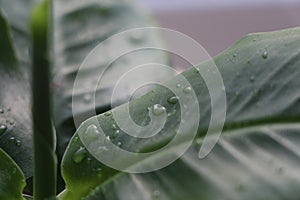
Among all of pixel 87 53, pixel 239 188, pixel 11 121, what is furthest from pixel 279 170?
pixel 87 53

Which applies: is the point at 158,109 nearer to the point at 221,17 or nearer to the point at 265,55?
the point at 265,55

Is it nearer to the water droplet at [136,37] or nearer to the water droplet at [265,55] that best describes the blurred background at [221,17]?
the water droplet at [136,37]

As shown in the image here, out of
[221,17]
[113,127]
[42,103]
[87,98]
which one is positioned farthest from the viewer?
[221,17]

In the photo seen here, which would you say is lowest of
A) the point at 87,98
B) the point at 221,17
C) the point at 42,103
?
the point at 221,17

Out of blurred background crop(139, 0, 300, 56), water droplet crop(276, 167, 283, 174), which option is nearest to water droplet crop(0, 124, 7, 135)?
A: water droplet crop(276, 167, 283, 174)

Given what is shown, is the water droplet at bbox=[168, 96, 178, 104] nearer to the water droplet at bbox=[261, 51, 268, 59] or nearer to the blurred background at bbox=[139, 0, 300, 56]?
the water droplet at bbox=[261, 51, 268, 59]

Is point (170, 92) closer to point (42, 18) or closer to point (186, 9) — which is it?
point (42, 18)
